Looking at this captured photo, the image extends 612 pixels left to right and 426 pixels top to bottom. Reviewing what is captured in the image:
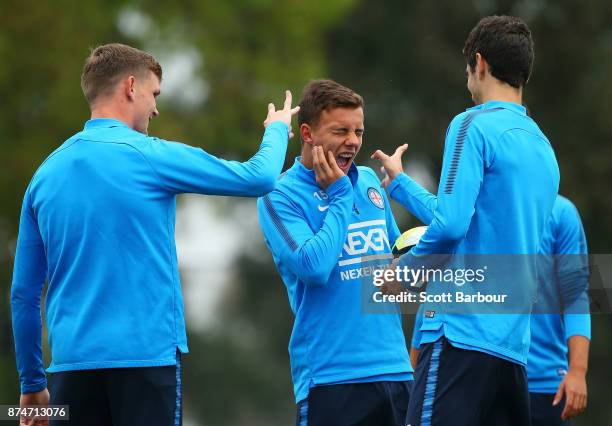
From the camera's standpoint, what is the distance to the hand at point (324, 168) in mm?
5898

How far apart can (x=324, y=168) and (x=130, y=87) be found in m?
1.07

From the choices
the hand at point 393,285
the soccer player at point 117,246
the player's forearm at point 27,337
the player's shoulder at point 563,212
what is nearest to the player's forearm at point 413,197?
the hand at point 393,285

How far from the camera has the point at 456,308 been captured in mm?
5379

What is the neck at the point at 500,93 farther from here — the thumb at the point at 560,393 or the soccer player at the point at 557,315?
the thumb at the point at 560,393

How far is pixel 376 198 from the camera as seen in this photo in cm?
618

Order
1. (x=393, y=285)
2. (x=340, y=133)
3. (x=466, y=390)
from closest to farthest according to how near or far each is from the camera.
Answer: (x=466, y=390) → (x=393, y=285) → (x=340, y=133)

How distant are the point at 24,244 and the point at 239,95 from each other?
1737 cm

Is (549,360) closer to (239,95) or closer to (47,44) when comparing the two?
(47,44)

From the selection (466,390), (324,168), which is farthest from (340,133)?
(466,390)

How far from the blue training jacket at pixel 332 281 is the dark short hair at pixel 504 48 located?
918mm

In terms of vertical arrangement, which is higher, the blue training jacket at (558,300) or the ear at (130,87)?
the ear at (130,87)

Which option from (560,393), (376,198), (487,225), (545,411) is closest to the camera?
(487,225)

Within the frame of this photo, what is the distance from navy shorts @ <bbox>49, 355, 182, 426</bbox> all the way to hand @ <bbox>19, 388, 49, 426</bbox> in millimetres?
344
